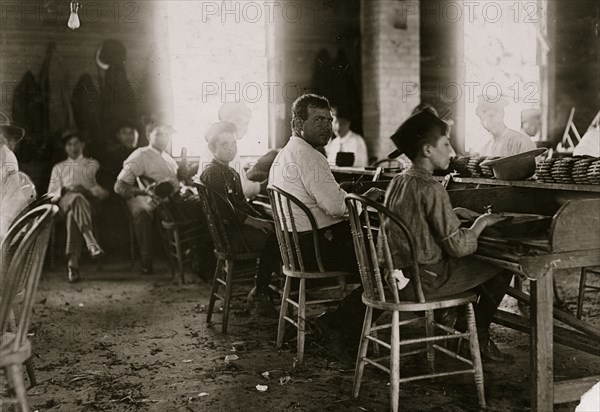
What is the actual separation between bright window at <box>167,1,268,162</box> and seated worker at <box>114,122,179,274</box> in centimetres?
104

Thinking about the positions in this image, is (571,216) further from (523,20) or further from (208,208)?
(523,20)

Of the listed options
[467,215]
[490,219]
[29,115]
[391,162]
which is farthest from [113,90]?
[490,219]

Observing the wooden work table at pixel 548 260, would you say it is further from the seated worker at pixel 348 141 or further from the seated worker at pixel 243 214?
the seated worker at pixel 348 141

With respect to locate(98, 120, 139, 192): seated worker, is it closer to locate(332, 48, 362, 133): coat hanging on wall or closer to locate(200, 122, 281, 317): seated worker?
locate(332, 48, 362, 133): coat hanging on wall

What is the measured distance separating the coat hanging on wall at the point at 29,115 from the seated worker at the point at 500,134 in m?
4.85

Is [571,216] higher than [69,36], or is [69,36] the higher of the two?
[69,36]

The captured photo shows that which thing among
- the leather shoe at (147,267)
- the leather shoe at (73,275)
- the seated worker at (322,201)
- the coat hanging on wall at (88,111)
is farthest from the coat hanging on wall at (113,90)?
the seated worker at (322,201)

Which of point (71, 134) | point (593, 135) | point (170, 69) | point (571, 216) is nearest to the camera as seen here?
point (571, 216)

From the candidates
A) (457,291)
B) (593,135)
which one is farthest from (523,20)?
(457,291)

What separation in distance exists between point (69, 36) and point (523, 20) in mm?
5817

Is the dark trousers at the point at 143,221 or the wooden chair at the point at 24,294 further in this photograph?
the dark trousers at the point at 143,221

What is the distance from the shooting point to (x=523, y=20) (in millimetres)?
9516

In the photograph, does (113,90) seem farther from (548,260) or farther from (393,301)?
(548,260)

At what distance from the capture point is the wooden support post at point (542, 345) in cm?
288
